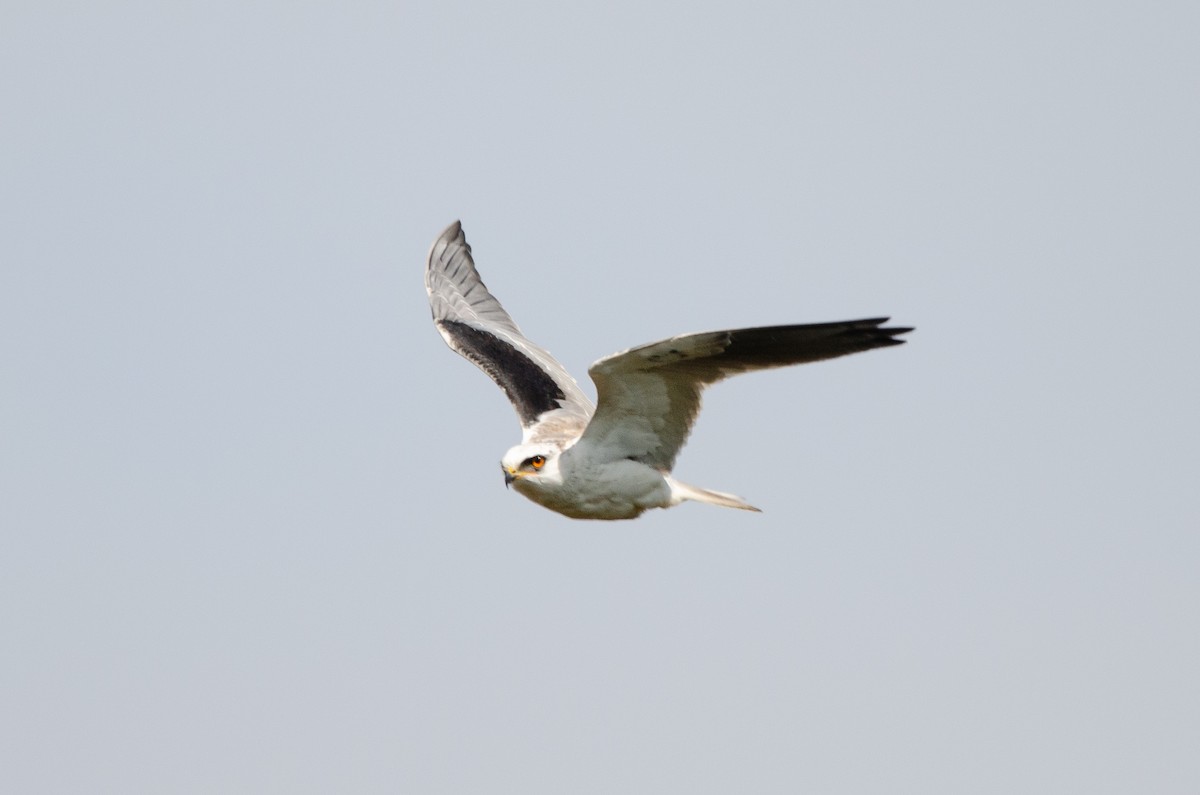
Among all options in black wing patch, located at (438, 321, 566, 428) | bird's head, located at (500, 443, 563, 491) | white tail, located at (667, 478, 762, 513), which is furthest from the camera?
black wing patch, located at (438, 321, 566, 428)

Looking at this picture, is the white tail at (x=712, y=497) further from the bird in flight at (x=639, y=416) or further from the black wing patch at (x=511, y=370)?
the black wing patch at (x=511, y=370)

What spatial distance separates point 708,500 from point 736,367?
1340 millimetres

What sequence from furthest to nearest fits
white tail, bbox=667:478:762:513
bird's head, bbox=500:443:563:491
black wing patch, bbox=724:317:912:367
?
1. white tail, bbox=667:478:762:513
2. bird's head, bbox=500:443:563:491
3. black wing patch, bbox=724:317:912:367

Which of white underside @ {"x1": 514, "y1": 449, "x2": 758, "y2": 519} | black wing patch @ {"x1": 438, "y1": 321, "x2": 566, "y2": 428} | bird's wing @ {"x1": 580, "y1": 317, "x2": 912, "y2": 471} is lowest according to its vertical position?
white underside @ {"x1": 514, "y1": 449, "x2": 758, "y2": 519}

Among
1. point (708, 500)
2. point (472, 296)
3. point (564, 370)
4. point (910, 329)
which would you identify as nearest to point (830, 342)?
point (910, 329)

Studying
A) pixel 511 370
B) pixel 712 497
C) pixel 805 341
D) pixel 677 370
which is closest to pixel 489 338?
pixel 511 370

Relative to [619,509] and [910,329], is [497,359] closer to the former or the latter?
[619,509]

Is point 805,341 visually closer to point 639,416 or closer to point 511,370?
point 639,416

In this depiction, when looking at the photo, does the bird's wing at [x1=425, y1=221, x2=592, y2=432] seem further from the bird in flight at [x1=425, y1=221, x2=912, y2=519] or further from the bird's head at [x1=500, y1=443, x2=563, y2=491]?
the bird's head at [x1=500, y1=443, x2=563, y2=491]

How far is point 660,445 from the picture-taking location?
955 cm

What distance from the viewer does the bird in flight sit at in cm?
839

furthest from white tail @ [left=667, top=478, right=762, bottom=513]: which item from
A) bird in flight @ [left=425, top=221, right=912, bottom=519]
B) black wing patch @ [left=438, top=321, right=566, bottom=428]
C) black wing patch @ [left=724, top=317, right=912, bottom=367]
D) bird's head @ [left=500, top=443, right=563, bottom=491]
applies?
black wing patch @ [left=438, top=321, right=566, bottom=428]

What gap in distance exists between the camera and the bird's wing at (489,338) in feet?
37.3

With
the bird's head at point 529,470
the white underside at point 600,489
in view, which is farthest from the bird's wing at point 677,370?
the bird's head at point 529,470
